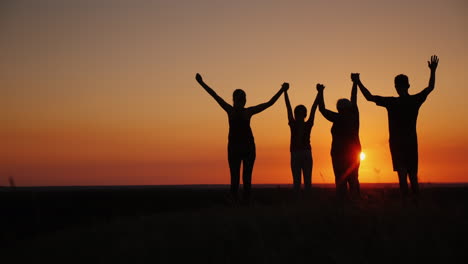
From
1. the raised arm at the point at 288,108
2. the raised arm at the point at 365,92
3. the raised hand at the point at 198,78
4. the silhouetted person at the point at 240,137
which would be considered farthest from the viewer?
the raised arm at the point at 288,108

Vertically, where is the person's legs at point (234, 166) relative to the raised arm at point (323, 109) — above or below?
below

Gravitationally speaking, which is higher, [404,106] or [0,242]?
[404,106]

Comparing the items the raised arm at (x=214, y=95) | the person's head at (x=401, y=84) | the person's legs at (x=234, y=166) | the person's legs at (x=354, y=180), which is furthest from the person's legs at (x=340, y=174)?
the raised arm at (x=214, y=95)

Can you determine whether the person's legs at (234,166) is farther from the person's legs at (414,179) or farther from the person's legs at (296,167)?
the person's legs at (414,179)

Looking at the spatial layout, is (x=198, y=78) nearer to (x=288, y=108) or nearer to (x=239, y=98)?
(x=239, y=98)

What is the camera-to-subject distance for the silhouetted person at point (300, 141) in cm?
1121

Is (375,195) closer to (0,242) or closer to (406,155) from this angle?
(406,155)

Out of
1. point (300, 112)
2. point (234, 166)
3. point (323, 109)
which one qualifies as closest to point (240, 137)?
point (234, 166)

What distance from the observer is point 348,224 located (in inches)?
285

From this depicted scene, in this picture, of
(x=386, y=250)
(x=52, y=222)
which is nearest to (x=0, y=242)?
(x=52, y=222)

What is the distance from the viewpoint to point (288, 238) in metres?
7.14

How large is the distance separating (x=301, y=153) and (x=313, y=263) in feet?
16.5

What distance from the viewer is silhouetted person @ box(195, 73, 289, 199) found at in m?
9.84

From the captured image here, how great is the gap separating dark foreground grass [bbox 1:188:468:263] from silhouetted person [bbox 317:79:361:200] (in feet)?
1.93
